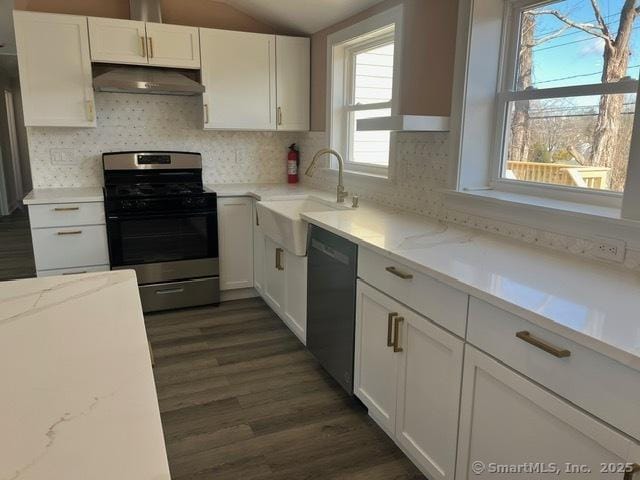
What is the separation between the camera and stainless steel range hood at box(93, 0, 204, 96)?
10.8 ft

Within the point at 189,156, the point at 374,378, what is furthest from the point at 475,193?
the point at 189,156

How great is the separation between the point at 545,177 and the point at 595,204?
0.99ft

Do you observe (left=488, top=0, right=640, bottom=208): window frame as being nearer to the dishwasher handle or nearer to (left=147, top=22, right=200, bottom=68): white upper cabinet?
the dishwasher handle

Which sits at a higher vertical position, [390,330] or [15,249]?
[390,330]

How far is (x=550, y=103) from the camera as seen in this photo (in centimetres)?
210

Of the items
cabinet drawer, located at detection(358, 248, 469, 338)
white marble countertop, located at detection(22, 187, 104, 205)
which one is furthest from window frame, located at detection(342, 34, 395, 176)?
white marble countertop, located at detection(22, 187, 104, 205)

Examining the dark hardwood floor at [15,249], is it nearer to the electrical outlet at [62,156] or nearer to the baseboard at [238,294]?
the electrical outlet at [62,156]

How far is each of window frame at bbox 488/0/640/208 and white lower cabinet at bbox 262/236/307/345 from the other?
1.19 metres

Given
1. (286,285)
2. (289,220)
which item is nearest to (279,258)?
(286,285)

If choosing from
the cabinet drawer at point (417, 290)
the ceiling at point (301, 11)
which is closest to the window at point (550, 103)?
the cabinet drawer at point (417, 290)

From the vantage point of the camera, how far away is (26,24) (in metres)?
3.19

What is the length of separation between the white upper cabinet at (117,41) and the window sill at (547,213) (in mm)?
2505

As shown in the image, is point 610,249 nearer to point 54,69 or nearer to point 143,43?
point 143,43

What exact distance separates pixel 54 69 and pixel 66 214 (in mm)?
1023
